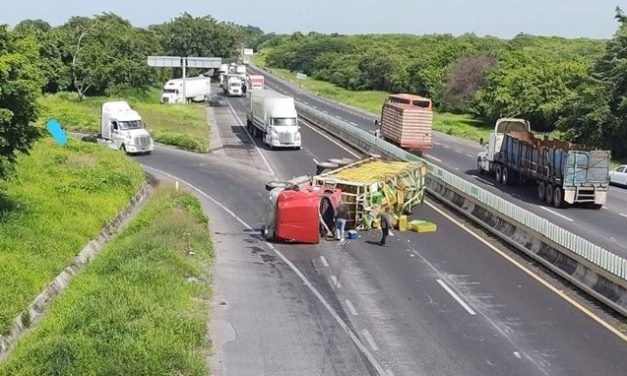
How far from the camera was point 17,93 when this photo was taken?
23.9 m

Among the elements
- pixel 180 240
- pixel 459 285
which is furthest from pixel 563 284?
pixel 180 240

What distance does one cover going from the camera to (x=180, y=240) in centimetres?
2516

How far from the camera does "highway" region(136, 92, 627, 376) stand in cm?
1600

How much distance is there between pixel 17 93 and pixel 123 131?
27.2 m

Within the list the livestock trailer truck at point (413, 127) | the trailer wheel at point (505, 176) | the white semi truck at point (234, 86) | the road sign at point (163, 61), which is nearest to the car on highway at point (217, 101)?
the white semi truck at point (234, 86)

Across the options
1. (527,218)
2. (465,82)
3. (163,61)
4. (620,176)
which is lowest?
(620,176)

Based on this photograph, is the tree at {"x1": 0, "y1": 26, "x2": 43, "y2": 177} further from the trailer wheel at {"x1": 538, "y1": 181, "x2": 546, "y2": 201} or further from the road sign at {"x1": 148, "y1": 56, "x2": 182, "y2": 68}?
the road sign at {"x1": 148, "y1": 56, "x2": 182, "y2": 68}

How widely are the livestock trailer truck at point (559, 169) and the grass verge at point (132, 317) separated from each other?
1748cm

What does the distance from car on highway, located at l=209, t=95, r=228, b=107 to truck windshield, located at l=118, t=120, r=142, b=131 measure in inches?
1548

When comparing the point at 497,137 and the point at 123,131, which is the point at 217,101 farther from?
the point at 497,137

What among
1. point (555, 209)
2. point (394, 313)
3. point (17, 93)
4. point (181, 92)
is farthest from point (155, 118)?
point (394, 313)

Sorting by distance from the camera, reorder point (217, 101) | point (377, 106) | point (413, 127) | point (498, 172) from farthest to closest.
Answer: point (377, 106) < point (217, 101) < point (413, 127) < point (498, 172)

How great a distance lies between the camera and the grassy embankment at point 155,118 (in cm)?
5656

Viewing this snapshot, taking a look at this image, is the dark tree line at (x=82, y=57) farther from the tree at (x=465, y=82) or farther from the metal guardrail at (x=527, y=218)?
the tree at (x=465, y=82)
